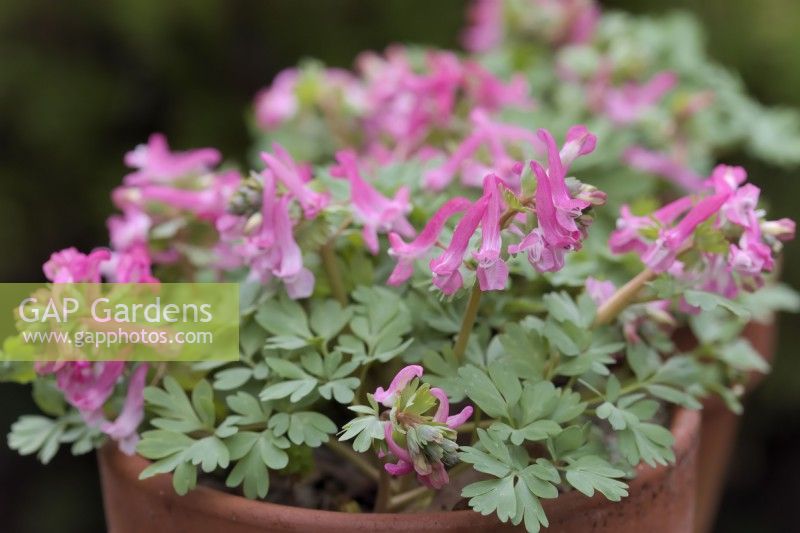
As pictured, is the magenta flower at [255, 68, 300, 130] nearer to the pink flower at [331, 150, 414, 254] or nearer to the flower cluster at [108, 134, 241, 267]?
the flower cluster at [108, 134, 241, 267]

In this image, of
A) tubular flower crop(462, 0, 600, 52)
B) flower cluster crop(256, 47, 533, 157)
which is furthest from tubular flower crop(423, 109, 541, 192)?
tubular flower crop(462, 0, 600, 52)

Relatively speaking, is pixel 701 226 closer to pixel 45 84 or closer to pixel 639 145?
pixel 639 145

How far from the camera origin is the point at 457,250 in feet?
1.67

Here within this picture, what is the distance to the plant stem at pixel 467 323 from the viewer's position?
0.54m

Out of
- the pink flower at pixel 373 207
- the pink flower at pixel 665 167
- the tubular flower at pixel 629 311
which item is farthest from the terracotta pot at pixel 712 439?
the pink flower at pixel 373 207

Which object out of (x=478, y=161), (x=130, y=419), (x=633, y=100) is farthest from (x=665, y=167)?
(x=130, y=419)

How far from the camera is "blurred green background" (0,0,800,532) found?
1.52 metres

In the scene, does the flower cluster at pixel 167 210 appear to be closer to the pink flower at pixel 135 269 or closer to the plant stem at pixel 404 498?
the pink flower at pixel 135 269

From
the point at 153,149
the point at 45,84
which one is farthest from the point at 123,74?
the point at 153,149

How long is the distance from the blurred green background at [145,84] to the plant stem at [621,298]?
942 millimetres

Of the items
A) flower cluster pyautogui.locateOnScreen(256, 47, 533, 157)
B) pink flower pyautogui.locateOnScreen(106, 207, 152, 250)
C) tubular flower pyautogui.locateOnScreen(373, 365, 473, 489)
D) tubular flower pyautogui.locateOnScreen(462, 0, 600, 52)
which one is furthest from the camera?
tubular flower pyautogui.locateOnScreen(462, 0, 600, 52)

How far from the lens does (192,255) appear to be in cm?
74

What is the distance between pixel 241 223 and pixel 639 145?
50 centimetres

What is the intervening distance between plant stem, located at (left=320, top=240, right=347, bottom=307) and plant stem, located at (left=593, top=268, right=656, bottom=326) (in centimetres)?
16
